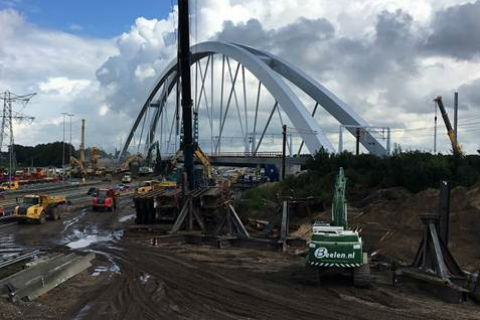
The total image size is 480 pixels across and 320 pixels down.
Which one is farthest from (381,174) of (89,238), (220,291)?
(220,291)

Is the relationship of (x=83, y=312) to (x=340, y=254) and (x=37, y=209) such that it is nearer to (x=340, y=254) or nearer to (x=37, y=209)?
(x=340, y=254)

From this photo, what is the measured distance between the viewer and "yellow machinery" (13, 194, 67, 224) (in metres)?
36.0

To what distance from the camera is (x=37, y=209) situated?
36469mm

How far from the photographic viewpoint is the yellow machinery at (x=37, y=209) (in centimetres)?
3603

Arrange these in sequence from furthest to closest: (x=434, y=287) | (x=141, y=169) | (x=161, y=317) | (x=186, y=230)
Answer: (x=141, y=169) < (x=186, y=230) < (x=434, y=287) < (x=161, y=317)

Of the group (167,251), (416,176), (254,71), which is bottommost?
(167,251)

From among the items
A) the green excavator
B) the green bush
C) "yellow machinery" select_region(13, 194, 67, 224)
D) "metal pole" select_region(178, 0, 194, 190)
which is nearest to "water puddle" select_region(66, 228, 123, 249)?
"yellow machinery" select_region(13, 194, 67, 224)

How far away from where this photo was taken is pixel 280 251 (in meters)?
Answer: 24.7

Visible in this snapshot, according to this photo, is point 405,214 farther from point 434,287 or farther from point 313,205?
point 434,287

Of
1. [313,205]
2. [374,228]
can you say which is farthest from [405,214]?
[313,205]

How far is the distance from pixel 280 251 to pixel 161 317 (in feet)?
40.7

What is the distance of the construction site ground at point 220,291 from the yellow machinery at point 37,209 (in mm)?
10121

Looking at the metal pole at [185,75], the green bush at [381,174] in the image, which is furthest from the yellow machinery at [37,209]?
the green bush at [381,174]

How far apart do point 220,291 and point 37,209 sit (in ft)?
79.2
